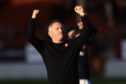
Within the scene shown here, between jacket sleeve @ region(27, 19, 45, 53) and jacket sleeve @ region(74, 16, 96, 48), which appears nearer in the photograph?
jacket sleeve @ region(74, 16, 96, 48)

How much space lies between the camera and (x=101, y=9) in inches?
1174

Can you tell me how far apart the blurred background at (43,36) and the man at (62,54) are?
12473mm

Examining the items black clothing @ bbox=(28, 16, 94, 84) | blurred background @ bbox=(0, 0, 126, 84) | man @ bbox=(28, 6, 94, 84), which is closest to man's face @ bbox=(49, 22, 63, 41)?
man @ bbox=(28, 6, 94, 84)

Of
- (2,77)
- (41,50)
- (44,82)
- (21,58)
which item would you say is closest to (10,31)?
(21,58)

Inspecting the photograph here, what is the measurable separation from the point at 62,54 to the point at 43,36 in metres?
17.3

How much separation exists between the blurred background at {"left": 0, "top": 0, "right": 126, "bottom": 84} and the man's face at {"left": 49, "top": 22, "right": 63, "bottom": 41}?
12.6 m

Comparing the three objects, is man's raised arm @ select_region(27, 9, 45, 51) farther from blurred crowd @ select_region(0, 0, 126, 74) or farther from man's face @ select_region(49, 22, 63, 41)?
blurred crowd @ select_region(0, 0, 126, 74)

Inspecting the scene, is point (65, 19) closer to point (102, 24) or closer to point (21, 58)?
point (102, 24)

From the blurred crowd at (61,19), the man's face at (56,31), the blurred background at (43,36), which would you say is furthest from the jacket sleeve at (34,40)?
the blurred crowd at (61,19)

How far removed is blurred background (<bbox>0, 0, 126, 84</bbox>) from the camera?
2450 centimetres

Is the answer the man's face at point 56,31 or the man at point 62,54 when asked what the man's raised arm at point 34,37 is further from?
the man's face at point 56,31

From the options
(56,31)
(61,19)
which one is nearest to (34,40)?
(56,31)

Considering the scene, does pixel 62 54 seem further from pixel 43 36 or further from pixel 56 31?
pixel 43 36

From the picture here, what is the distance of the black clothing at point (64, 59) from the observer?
345 inches
